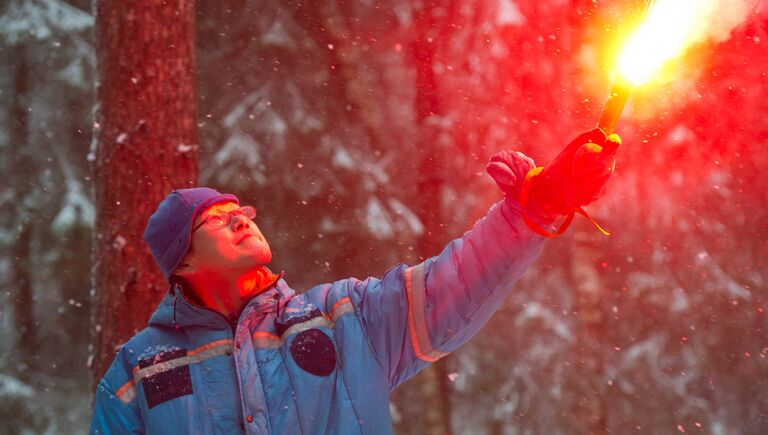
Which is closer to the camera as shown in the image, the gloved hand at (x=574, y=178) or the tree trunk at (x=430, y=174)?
the gloved hand at (x=574, y=178)

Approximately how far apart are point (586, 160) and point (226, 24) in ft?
25.0

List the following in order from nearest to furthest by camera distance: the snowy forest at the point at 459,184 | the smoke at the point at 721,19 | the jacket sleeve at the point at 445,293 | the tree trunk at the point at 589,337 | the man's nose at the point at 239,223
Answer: the jacket sleeve at the point at 445,293 < the man's nose at the point at 239,223 < the snowy forest at the point at 459,184 < the smoke at the point at 721,19 < the tree trunk at the point at 589,337

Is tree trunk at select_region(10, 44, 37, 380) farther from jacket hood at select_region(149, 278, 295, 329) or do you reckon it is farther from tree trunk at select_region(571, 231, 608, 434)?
jacket hood at select_region(149, 278, 295, 329)

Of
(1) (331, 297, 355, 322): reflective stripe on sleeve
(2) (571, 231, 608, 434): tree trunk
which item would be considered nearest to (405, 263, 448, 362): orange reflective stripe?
(1) (331, 297, 355, 322): reflective stripe on sleeve

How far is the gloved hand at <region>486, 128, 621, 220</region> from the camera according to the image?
2.20 m

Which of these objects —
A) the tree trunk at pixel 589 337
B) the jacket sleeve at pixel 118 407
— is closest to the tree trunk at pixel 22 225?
the tree trunk at pixel 589 337

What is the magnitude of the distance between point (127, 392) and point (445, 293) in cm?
106

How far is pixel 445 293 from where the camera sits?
2.49 meters

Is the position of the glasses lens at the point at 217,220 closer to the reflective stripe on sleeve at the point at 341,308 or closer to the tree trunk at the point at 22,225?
the reflective stripe on sleeve at the point at 341,308

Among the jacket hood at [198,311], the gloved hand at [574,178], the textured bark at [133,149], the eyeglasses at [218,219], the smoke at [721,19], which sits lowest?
the smoke at [721,19]

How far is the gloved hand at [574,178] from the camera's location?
2199mm

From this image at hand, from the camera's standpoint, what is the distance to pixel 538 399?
10188mm

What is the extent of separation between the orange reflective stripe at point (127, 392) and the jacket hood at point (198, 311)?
21cm

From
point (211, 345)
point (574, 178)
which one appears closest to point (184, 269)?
point (211, 345)
